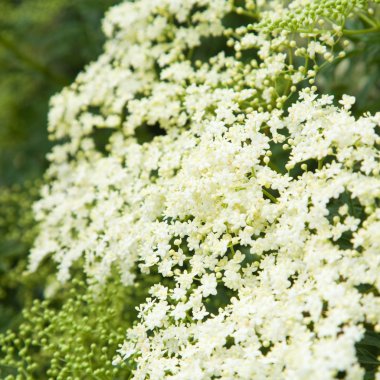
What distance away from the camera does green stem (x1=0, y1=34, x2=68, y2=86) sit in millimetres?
3141

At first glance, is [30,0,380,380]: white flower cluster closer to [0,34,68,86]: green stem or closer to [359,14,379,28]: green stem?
[359,14,379,28]: green stem

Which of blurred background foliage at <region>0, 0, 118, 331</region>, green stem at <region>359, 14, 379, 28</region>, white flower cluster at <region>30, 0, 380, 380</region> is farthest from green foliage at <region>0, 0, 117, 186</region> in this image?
green stem at <region>359, 14, 379, 28</region>

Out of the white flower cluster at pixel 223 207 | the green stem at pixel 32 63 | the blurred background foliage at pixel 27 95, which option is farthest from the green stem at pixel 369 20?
the green stem at pixel 32 63

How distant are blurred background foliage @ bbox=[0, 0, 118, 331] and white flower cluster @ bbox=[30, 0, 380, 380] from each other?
292 mm

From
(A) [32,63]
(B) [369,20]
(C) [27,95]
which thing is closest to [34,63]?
(A) [32,63]

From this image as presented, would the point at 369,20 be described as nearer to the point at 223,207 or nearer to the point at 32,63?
the point at 223,207

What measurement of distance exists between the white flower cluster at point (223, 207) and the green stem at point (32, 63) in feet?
2.45

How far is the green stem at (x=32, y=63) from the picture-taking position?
3141mm

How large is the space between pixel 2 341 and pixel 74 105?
42.2 inches

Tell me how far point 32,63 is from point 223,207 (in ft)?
6.48

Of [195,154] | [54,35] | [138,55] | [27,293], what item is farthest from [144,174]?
[54,35]

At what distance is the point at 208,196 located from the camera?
5.74 ft

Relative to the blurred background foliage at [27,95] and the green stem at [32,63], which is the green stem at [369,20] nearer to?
the blurred background foliage at [27,95]

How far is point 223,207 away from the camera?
1.72 meters
